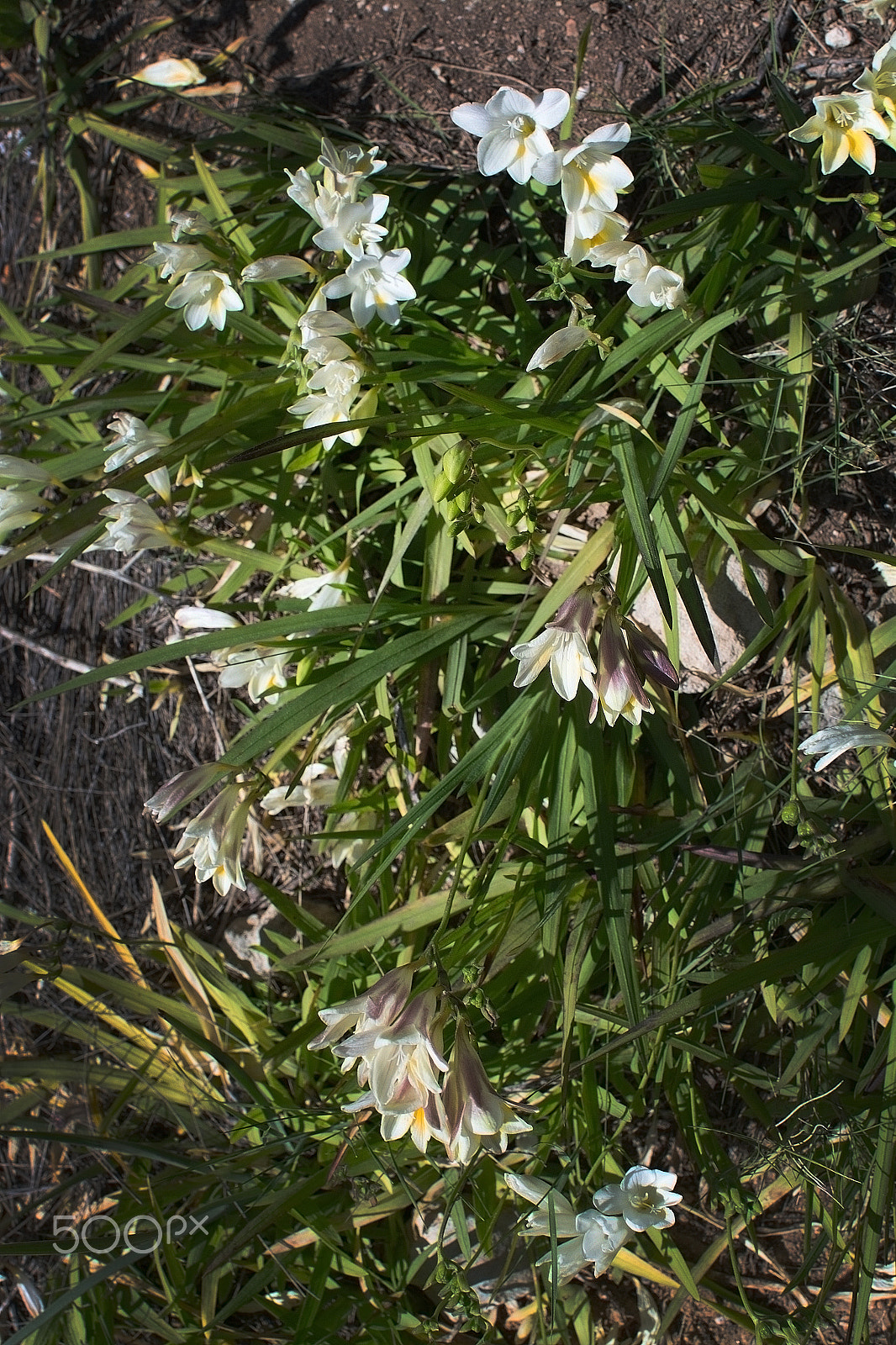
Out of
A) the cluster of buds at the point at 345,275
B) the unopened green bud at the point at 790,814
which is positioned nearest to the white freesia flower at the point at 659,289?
the cluster of buds at the point at 345,275

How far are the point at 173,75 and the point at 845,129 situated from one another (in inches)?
65.6

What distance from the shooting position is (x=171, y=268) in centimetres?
146

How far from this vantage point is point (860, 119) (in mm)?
1220

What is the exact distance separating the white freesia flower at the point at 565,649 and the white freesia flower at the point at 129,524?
0.77 metres

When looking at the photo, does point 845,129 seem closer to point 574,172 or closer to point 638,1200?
point 574,172

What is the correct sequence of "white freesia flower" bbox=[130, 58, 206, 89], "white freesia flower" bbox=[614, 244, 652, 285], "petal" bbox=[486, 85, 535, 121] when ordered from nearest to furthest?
"petal" bbox=[486, 85, 535, 121], "white freesia flower" bbox=[614, 244, 652, 285], "white freesia flower" bbox=[130, 58, 206, 89]

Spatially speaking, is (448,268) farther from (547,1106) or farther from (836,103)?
(547,1106)

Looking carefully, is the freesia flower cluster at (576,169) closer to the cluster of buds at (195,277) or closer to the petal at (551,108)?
the petal at (551,108)

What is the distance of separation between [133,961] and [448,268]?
1.83 meters

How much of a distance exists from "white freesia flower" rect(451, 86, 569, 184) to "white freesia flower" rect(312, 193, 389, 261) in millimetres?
197

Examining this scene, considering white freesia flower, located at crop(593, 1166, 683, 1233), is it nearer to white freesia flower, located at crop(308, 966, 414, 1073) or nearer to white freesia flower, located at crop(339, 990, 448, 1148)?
white freesia flower, located at crop(339, 990, 448, 1148)

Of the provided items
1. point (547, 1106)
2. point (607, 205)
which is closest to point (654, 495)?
point (607, 205)

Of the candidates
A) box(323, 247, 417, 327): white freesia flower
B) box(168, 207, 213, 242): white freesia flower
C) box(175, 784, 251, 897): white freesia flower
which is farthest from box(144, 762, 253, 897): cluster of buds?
box(168, 207, 213, 242): white freesia flower

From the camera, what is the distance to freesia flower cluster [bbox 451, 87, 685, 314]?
1.12m
